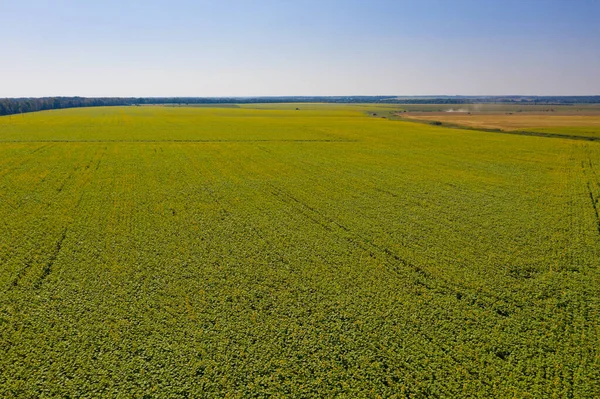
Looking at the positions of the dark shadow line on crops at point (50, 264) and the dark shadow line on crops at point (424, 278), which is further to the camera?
the dark shadow line on crops at point (50, 264)

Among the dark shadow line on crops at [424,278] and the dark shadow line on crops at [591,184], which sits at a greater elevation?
the dark shadow line on crops at [591,184]

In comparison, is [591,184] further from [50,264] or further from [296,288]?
[50,264]

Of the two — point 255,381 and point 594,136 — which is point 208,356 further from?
point 594,136

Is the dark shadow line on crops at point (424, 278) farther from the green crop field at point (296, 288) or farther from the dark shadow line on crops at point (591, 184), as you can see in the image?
the dark shadow line on crops at point (591, 184)

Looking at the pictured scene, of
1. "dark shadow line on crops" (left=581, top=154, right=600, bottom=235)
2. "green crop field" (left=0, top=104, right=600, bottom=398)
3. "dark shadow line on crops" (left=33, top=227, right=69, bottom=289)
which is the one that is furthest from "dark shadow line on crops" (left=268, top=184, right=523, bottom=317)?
"dark shadow line on crops" (left=33, top=227, right=69, bottom=289)

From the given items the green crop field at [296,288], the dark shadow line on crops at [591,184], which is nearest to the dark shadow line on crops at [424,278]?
the green crop field at [296,288]

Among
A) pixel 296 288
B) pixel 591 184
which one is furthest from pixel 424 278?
pixel 591 184

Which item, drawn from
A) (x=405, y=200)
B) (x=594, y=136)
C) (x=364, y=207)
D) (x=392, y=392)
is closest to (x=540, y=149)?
(x=594, y=136)
